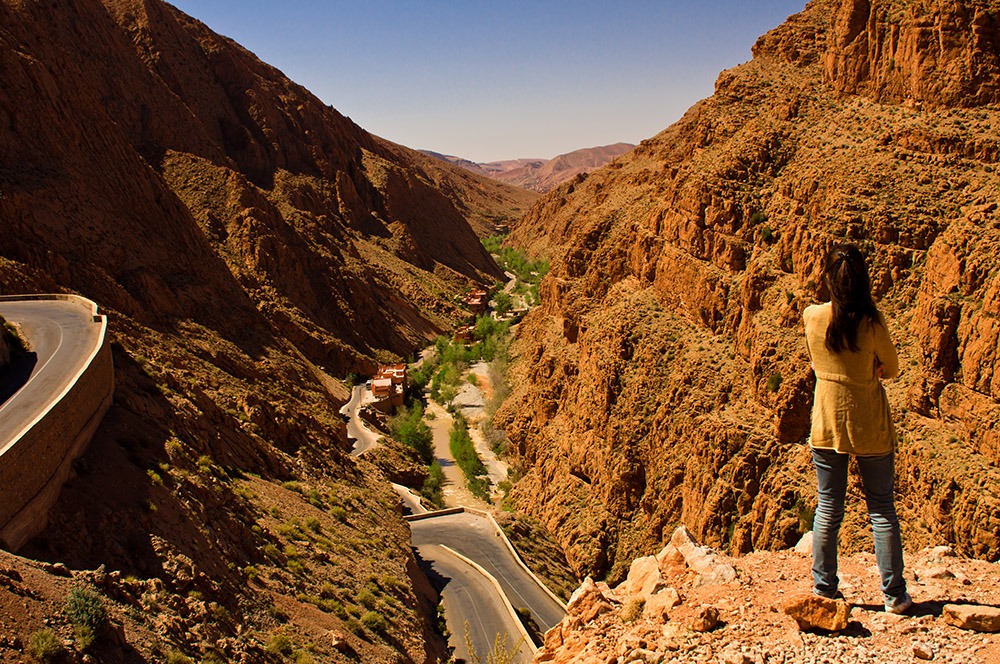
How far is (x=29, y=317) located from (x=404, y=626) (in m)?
13.8

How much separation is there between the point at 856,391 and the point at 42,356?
17.7m

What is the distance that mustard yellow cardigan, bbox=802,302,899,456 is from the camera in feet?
20.2

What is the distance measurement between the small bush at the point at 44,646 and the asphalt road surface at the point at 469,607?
33.3ft

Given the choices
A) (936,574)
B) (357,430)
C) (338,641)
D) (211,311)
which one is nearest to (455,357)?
(357,430)

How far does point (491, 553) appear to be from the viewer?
2572 centimetres

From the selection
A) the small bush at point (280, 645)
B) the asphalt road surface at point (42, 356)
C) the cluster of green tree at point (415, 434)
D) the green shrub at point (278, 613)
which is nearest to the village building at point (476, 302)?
the cluster of green tree at point (415, 434)

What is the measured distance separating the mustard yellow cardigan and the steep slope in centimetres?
893

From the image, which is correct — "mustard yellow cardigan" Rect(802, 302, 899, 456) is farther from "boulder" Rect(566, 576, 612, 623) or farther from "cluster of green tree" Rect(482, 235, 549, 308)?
"cluster of green tree" Rect(482, 235, 549, 308)

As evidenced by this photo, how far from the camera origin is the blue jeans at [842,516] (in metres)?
6.15

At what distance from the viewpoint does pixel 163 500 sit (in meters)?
14.1

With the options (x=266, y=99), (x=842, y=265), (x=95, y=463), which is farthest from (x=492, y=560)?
(x=266, y=99)

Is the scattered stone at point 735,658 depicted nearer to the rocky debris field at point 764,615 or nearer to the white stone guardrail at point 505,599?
the rocky debris field at point 764,615

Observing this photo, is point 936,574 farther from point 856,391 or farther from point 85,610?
point 85,610

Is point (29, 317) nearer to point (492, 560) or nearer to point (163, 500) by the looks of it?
point (163, 500)
